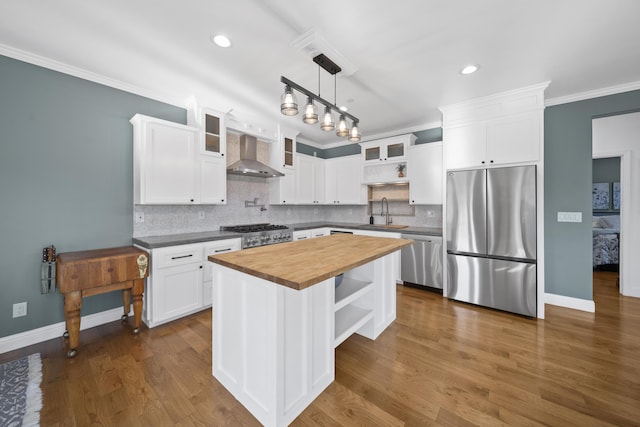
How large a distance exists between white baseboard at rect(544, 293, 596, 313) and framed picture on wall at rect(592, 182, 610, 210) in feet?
11.2

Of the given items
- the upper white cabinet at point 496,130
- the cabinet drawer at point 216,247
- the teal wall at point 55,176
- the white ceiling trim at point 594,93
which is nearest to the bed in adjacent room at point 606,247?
the white ceiling trim at point 594,93

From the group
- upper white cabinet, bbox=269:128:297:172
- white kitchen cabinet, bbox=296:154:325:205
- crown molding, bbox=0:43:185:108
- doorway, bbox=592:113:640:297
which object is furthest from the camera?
white kitchen cabinet, bbox=296:154:325:205

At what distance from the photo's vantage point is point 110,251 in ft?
8.32

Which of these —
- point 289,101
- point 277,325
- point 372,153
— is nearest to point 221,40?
point 289,101

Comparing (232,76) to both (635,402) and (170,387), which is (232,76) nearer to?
(170,387)

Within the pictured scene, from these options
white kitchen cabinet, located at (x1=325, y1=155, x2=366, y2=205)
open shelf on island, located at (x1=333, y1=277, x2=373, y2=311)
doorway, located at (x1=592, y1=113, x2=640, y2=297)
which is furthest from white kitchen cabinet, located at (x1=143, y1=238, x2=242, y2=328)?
doorway, located at (x1=592, y1=113, x2=640, y2=297)

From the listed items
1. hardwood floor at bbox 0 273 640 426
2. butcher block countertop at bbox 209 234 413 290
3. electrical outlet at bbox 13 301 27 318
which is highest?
butcher block countertop at bbox 209 234 413 290

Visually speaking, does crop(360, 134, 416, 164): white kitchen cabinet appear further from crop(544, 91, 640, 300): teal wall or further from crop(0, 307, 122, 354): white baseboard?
crop(0, 307, 122, 354): white baseboard

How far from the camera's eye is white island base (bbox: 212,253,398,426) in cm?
138

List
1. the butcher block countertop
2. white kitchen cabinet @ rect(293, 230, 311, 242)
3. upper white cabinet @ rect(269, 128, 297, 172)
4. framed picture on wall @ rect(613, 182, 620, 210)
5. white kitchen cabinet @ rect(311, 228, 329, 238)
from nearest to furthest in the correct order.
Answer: the butcher block countertop < white kitchen cabinet @ rect(293, 230, 311, 242) < upper white cabinet @ rect(269, 128, 297, 172) < white kitchen cabinet @ rect(311, 228, 329, 238) < framed picture on wall @ rect(613, 182, 620, 210)

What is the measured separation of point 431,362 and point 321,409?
40.5 inches

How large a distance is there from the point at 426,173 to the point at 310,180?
2126 mm

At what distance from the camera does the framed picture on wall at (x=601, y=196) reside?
5.11 meters

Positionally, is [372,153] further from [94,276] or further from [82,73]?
[94,276]
